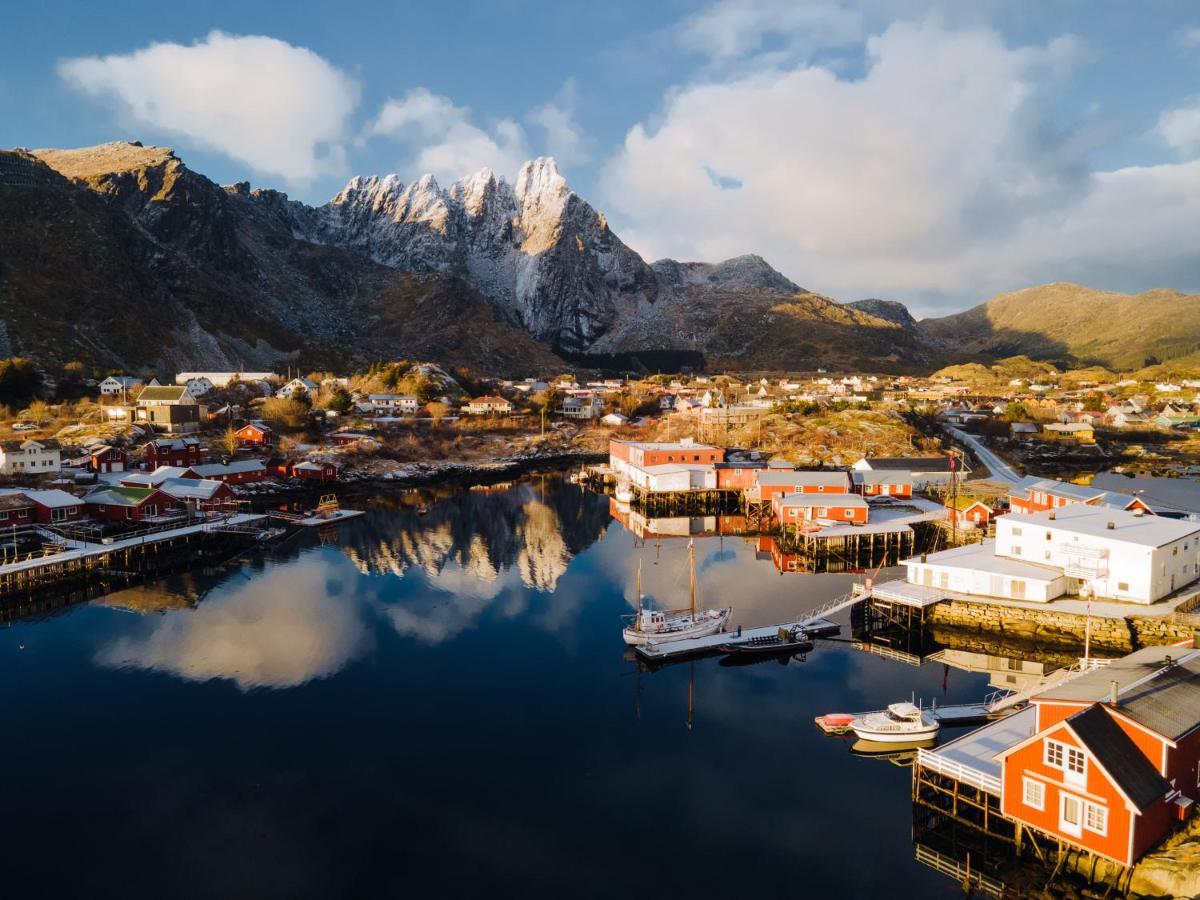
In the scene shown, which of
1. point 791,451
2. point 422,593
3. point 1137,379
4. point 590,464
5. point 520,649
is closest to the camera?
point 520,649

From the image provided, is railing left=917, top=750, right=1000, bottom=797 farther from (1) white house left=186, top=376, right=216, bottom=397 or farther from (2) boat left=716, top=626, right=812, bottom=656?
(1) white house left=186, top=376, right=216, bottom=397

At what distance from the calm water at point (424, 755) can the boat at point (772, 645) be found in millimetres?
1116

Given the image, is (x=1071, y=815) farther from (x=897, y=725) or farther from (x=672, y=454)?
(x=672, y=454)

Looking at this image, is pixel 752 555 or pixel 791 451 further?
pixel 791 451

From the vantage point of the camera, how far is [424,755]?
67.6 ft

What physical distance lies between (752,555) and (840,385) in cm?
8816

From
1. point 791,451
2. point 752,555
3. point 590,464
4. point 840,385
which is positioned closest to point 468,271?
point 840,385

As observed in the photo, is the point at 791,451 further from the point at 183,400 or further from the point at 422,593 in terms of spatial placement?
the point at 183,400

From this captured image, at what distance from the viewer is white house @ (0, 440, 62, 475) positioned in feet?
159

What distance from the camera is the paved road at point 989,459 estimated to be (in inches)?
2355

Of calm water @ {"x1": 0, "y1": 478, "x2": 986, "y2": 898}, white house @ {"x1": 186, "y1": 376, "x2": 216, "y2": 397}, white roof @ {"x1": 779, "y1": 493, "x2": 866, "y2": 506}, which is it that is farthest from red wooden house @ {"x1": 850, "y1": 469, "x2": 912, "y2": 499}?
white house @ {"x1": 186, "y1": 376, "x2": 216, "y2": 397}

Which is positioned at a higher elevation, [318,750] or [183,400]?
[183,400]

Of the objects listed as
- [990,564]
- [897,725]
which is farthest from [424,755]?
[990,564]

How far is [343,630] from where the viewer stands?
30547 mm
